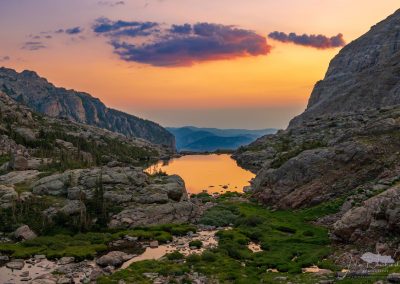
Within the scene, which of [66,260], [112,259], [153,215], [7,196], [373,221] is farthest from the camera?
[153,215]

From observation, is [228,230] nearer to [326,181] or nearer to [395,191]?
[326,181]

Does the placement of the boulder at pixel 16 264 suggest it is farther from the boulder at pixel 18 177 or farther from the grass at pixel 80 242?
the boulder at pixel 18 177

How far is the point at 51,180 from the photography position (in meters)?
77.8

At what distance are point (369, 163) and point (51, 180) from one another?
5727cm

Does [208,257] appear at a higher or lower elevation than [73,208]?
lower

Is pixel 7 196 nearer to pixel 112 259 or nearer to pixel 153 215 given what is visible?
pixel 153 215

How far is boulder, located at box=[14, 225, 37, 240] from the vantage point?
191 feet

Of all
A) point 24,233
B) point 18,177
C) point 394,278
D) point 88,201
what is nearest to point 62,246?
point 24,233

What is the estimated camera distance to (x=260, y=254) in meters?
50.4

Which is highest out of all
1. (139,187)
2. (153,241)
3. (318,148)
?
(318,148)

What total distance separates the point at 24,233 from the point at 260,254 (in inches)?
1303

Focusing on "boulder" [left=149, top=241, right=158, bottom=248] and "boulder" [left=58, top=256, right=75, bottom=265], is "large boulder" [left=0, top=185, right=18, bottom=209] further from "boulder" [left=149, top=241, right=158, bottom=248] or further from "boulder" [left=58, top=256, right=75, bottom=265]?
"boulder" [left=149, top=241, right=158, bottom=248]

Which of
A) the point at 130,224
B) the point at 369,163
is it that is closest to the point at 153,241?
the point at 130,224

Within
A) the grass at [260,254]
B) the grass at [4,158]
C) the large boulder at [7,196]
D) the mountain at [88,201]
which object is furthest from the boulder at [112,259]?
the grass at [4,158]
